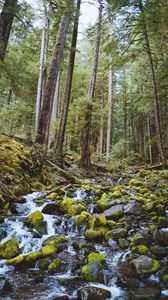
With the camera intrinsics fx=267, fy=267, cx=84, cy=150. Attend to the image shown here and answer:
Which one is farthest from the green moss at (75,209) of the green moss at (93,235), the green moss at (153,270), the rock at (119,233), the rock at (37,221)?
the green moss at (153,270)

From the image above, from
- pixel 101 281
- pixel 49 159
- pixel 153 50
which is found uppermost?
pixel 153 50

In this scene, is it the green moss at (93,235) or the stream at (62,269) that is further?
the green moss at (93,235)

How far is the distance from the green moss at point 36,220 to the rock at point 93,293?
231 centimetres

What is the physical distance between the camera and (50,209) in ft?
21.6

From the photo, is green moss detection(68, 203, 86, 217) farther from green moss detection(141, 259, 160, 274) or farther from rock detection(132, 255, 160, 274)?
green moss detection(141, 259, 160, 274)

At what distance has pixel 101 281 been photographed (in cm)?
400

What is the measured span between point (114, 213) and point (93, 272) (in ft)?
7.64

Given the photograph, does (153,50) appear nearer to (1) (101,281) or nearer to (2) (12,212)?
(2) (12,212)

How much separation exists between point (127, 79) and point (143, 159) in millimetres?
8977

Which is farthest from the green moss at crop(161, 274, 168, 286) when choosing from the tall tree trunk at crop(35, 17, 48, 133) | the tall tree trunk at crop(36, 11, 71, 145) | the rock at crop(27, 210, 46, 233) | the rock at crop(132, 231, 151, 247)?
the tall tree trunk at crop(35, 17, 48, 133)

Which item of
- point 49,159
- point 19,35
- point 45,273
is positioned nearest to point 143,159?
point 49,159

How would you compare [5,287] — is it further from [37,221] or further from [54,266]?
[37,221]

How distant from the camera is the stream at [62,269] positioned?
3.70 metres

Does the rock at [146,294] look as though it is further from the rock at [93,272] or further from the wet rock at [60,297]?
the wet rock at [60,297]
